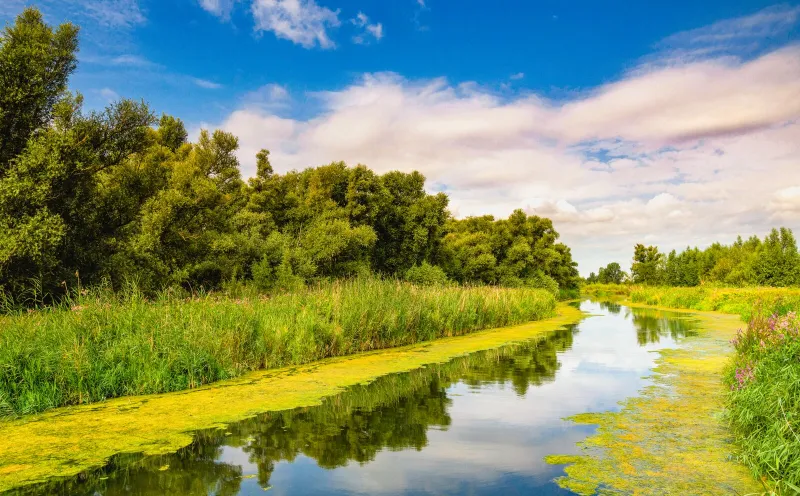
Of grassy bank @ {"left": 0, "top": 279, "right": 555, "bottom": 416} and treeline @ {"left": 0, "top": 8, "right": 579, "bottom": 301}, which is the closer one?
grassy bank @ {"left": 0, "top": 279, "right": 555, "bottom": 416}

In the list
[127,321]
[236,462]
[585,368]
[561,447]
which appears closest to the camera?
[236,462]

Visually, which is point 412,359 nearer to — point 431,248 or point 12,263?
point 12,263

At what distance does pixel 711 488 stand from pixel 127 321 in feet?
28.5

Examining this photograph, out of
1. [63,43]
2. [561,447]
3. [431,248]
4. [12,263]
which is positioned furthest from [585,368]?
[431,248]

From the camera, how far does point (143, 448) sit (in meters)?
5.79

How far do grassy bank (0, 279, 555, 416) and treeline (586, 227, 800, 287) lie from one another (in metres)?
48.5

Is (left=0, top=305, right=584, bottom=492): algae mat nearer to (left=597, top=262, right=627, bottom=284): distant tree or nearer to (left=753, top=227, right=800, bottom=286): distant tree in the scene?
(left=753, top=227, right=800, bottom=286): distant tree

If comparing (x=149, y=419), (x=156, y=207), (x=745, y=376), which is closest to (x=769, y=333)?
(x=745, y=376)

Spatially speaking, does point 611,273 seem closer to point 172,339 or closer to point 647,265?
point 647,265

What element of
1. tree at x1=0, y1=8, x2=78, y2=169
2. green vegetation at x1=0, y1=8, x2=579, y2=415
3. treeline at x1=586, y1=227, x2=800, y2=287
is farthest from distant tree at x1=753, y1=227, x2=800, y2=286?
tree at x1=0, y1=8, x2=78, y2=169

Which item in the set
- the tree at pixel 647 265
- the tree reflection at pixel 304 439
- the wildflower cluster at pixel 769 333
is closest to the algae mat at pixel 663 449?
the wildflower cluster at pixel 769 333

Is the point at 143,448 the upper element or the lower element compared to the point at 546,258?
lower

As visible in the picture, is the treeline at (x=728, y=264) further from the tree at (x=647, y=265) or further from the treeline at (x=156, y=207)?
the treeline at (x=156, y=207)

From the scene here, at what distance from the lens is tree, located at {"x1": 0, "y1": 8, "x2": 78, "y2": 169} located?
16484mm
